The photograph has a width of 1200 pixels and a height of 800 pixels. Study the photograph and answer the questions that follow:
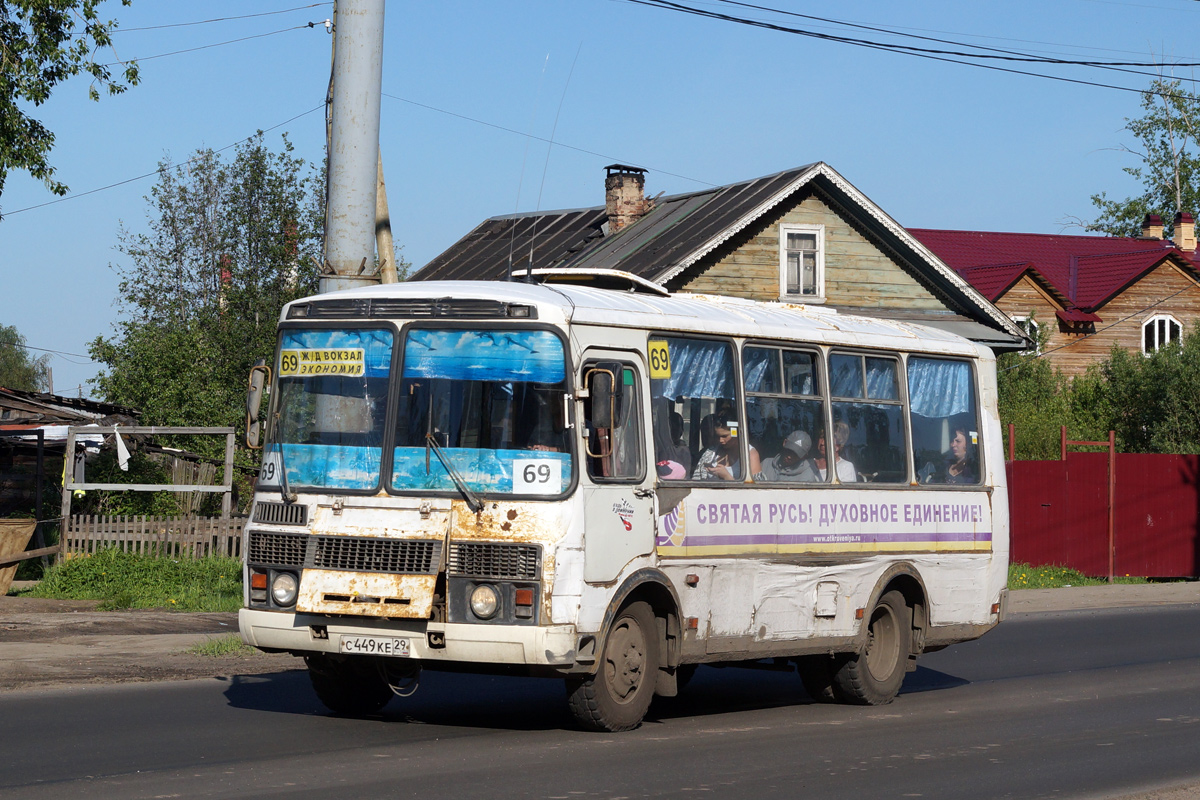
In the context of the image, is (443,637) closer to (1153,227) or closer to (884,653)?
(884,653)

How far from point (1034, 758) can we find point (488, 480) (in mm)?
3809

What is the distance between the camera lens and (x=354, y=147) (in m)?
14.0

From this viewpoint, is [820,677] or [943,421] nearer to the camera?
[820,677]

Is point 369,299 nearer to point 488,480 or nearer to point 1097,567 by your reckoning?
point 488,480

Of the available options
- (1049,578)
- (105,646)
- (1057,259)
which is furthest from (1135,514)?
(1057,259)

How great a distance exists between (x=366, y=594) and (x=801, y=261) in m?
26.1

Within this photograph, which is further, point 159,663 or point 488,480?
point 159,663

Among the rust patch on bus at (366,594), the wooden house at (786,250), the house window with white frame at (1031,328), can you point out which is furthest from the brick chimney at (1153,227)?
the rust patch on bus at (366,594)

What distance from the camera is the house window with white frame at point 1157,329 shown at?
177ft

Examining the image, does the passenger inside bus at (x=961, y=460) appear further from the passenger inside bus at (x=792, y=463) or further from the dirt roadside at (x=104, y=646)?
the dirt roadside at (x=104, y=646)

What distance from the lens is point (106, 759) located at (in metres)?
8.53

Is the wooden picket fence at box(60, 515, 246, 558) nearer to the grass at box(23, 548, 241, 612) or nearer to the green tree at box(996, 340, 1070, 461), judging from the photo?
the grass at box(23, 548, 241, 612)

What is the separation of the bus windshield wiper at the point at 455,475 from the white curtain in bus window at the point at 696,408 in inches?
55.0

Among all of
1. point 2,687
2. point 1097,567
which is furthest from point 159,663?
point 1097,567
